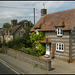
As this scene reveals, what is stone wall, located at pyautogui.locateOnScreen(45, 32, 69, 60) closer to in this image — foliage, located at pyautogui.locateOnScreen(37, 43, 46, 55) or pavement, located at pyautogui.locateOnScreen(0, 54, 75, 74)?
foliage, located at pyautogui.locateOnScreen(37, 43, 46, 55)

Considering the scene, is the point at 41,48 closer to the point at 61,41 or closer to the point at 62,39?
the point at 61,41

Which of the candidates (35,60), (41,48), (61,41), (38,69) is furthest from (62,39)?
(38,69)

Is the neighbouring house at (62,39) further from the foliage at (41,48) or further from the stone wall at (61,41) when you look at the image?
the foliage at (41,48)

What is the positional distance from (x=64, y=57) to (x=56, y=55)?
152 centimetres

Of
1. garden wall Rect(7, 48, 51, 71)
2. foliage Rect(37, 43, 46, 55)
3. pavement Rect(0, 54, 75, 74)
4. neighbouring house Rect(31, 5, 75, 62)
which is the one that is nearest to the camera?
pavement Rect(0, 54, 75, 74)

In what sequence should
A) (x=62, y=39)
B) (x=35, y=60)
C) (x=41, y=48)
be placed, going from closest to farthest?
1. (x=35, y=60)
2. (x=62, y=39)
3. (x=41, y=48)

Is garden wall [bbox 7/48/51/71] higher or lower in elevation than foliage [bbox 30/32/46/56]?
lower

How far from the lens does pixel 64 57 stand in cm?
1609

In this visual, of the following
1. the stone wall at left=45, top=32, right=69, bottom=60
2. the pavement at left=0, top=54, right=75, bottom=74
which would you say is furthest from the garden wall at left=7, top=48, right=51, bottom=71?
the stone wall at left=45, top=32, right=69, bottom=60

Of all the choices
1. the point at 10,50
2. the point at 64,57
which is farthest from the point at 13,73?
the point at 10,50

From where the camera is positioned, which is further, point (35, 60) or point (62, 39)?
point (62, 39)

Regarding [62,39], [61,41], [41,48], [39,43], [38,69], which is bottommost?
[38,69]

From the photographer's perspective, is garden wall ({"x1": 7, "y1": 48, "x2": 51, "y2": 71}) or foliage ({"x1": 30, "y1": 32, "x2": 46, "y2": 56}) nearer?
garden wall ({"x1": 7, "y1": 48, "x2": 51, "y2": 71})

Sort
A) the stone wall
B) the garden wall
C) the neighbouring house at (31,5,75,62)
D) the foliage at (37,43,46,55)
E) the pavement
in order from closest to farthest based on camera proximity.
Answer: the pavement, the garden wall, the neighbouring house at (31,5,75,62), the stone wall, the foliage at (37,43,46,55)
